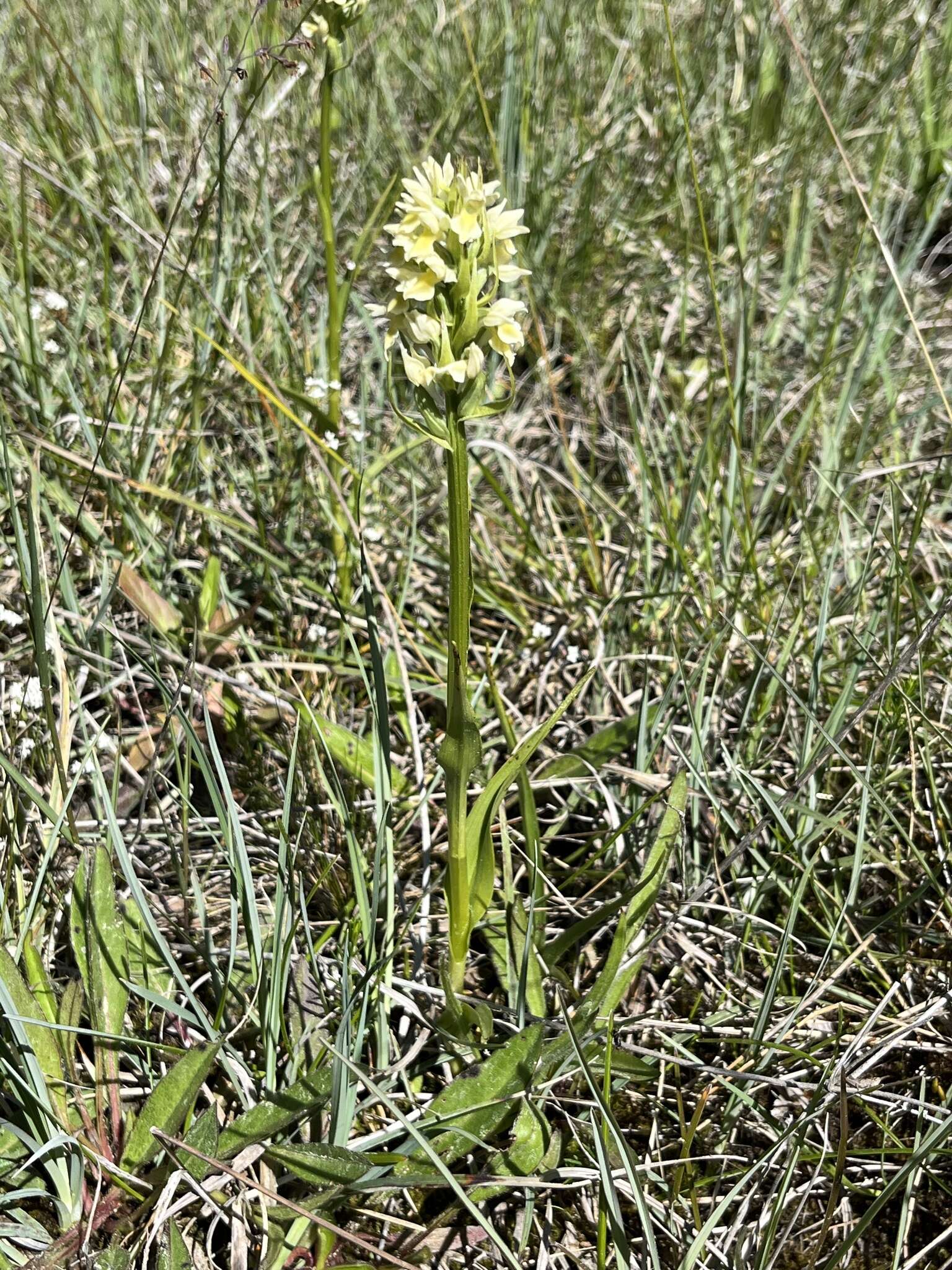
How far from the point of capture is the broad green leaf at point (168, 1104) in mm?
1211

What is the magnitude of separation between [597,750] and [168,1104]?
2.87 ft

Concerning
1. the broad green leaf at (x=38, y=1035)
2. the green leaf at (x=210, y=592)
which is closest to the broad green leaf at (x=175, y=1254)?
the broad green leaf at (x=38, y=1035)

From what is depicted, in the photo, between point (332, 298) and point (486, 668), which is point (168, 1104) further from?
point (332, 298)

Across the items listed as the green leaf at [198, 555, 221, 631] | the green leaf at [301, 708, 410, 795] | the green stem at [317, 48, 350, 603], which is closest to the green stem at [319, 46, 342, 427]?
the green stem at [317, 48, 350, 603]

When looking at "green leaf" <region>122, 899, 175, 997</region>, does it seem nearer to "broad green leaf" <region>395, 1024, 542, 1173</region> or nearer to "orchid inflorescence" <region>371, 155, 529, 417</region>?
"broad green leaf" <region>395, 1024, 542, 1173</region>

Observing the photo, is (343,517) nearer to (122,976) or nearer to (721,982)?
(122,976)

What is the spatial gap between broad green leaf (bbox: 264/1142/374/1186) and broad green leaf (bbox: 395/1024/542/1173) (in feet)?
0.26

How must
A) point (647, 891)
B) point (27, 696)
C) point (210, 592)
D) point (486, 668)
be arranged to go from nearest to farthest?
point (647, 891)
point (27, 696)
point (486, 668)
point (210, 592)

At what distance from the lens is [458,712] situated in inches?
47.3

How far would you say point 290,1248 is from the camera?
3.84 ft

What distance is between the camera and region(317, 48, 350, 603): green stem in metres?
1.77

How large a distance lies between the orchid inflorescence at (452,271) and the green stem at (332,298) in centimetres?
65

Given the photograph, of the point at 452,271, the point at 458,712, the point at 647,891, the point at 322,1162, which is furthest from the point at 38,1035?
the point at 452,271

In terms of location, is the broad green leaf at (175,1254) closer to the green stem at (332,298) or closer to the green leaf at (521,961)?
the green leaf at (521,961)
